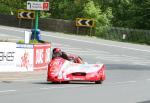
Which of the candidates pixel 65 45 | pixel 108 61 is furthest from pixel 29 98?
pixel 65 45

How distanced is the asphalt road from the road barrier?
0.74 m

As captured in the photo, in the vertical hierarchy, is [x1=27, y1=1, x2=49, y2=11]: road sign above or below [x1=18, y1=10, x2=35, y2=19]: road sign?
above

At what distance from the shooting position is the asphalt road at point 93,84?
1486cm

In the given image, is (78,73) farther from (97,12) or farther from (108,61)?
(97,12)

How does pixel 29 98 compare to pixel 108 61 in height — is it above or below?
above

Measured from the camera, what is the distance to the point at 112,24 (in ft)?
217

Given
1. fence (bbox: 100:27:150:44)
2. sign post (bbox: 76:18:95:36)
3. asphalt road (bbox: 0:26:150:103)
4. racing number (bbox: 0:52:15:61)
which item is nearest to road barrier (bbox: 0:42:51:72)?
racing number (bbox: 0:52:15:61)

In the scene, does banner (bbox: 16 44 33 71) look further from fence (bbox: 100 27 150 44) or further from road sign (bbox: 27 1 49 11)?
fence (bbox: 100 27 150 44)

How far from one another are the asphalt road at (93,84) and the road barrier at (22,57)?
74cm

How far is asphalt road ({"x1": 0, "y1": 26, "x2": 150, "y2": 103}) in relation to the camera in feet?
48.7

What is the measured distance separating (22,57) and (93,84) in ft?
17.8

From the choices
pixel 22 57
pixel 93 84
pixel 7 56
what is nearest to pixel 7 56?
pixel 7 56

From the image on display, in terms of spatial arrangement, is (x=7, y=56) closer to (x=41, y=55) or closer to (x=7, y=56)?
(x=7, y=56)

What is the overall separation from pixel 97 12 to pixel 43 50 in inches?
1318
